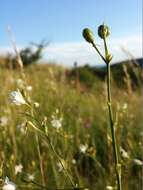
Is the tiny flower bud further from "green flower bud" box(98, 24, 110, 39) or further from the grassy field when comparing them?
the grassy field

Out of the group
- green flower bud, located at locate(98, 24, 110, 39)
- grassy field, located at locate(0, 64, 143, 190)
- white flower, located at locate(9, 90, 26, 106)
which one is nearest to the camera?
green flower bud, located at locate(98, 24, 110, 39)

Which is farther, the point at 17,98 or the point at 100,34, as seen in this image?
the point at 17,98

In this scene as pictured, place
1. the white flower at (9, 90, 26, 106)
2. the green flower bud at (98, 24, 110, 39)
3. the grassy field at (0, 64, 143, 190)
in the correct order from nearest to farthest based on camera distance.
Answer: the green flower bud at (98, 24, 110, 39), the white flower at (9, 90, 26, 106), the grassy field at (0, 64, 143, 190)

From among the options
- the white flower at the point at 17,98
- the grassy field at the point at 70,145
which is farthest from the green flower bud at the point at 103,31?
the grassy field at the point at 70,145

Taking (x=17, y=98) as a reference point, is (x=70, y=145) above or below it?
below

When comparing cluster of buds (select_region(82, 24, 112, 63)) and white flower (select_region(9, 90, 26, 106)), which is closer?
cluster of buds (select_region(82, 24, 112, 63))

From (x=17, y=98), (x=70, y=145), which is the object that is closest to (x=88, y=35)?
(x=17, y=98)

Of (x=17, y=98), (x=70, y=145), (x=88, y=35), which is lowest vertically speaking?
(x=70, y=145)

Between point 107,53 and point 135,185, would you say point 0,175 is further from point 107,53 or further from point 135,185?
point 135,185

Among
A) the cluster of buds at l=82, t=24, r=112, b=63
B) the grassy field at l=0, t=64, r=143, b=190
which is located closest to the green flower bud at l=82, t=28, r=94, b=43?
the cluster of buds at l=82, t=24, r=112, b=63

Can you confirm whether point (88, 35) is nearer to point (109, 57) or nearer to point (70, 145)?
point (109, 57)

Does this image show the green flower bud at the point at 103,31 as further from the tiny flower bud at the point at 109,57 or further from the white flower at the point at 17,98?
the white flower at the point at 17,98
